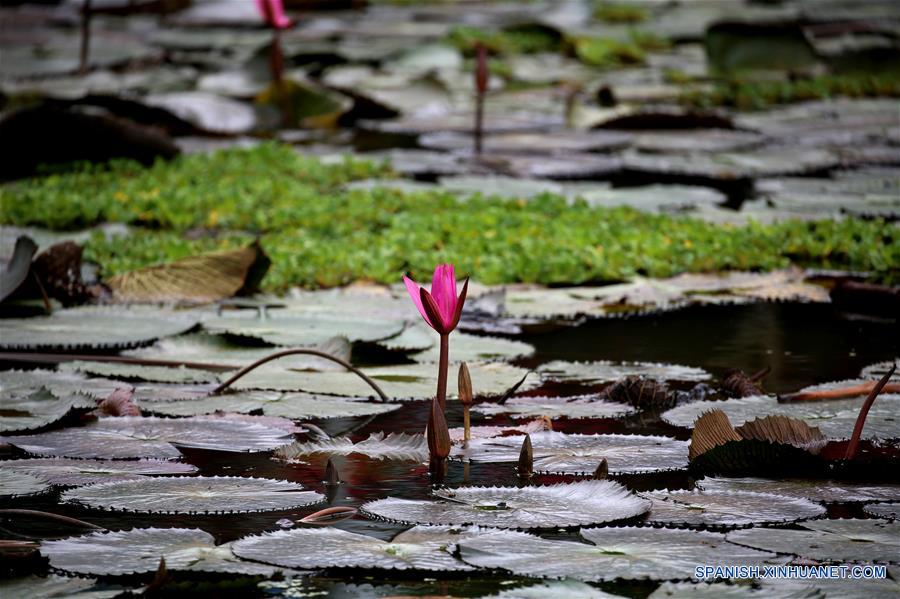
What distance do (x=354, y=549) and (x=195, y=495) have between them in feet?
0.98

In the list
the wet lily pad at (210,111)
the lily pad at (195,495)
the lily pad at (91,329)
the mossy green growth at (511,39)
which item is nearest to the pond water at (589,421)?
the lily pad at (195,495)

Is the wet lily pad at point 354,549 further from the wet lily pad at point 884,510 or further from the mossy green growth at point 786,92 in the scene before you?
the mossy green growth at point 786,92

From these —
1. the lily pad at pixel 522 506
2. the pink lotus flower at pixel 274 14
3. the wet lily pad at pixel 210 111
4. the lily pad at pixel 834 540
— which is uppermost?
the pink lotus flower at pixel 274 14

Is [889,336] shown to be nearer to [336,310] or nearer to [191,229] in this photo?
[336,310]

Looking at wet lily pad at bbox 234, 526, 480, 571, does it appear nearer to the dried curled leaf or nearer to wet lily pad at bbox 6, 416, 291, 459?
wet lily pad at bbox 6, 416, 291, 459

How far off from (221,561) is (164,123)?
4.44 metres

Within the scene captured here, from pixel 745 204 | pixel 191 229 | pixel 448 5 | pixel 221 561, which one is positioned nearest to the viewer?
pixel 221 561

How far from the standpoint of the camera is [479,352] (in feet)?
8.59

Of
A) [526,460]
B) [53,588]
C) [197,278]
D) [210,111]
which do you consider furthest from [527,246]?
[210,111]

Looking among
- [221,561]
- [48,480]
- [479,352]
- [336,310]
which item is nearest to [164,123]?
[336,310]

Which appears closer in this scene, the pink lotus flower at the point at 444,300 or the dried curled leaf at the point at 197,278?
the pink lotus flower at the point at 444,300

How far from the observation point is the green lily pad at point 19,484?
5.75ft

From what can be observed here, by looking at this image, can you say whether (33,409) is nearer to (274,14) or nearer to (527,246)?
(527,246)

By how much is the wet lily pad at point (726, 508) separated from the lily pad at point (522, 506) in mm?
43
